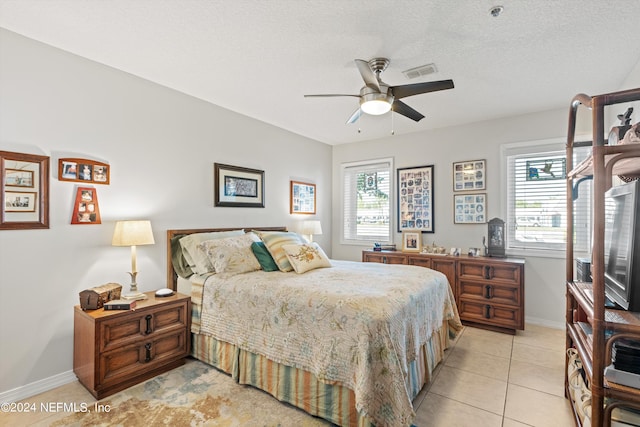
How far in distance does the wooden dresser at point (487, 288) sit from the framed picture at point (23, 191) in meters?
4.07

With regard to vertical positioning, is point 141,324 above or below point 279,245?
below

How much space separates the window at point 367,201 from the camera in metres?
5.00

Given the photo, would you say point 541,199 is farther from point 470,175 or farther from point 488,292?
point 488,292

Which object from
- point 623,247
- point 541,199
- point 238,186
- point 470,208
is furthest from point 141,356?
point 541,199

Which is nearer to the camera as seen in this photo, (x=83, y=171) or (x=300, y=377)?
(x=300, y=377)

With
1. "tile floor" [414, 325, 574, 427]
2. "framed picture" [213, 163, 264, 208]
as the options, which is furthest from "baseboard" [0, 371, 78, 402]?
"tile floor" [414, 325, 574, 427]

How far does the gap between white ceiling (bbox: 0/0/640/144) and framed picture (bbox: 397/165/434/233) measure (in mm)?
1430

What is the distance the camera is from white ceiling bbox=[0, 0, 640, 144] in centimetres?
191

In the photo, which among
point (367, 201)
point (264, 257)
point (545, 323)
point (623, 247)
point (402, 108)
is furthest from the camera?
point (367, 201)

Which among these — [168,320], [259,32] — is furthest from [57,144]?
[259,32]

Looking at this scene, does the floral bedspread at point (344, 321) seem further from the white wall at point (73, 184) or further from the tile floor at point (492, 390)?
the white wall at point (73, 184)

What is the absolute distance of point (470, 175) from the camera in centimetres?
416

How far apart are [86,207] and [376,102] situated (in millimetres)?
2565

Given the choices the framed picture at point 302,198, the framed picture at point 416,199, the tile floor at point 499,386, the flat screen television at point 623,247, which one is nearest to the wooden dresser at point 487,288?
the tile floor at point 499,386
